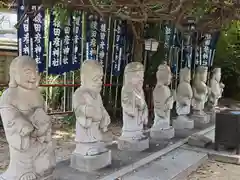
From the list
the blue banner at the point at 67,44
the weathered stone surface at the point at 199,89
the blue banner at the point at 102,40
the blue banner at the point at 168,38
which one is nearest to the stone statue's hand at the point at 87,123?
the blue banner at the point at 67,44

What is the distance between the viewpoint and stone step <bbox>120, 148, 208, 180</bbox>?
4.68 metres

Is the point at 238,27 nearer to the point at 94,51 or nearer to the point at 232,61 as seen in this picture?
the point at 232,61

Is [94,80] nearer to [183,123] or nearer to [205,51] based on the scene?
[183,123]

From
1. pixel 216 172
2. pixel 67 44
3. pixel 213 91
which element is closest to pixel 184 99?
pixel 213 91

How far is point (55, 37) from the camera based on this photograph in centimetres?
698

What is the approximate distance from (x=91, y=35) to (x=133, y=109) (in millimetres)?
2948

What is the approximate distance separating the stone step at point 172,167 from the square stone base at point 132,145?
41 centimetres

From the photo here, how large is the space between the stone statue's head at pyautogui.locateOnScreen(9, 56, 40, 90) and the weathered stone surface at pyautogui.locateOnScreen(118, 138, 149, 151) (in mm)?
2448

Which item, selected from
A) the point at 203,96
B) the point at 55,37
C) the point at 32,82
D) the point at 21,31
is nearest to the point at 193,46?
the point at 203,96

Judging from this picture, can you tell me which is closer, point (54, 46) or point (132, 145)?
point (132, 145)

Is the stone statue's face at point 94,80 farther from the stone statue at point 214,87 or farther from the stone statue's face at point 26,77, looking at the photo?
the stone statue at point 214,87

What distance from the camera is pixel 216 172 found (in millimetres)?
5359

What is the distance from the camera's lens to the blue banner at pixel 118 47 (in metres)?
8.30

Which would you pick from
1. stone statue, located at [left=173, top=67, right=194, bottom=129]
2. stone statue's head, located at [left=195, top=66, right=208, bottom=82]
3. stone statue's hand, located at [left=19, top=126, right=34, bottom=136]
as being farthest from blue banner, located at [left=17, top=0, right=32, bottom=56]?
stone statue's head, located at [left=195, top=66, right=208, bottom=82]
